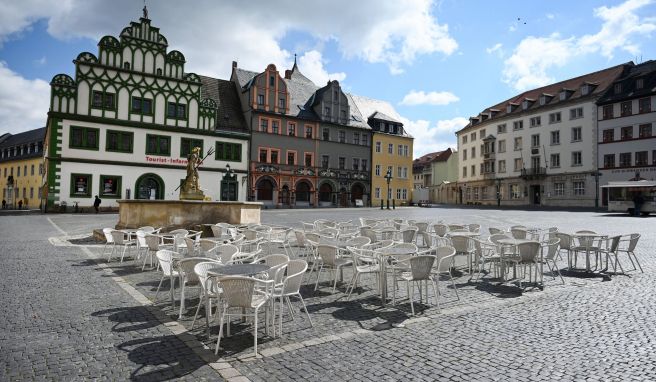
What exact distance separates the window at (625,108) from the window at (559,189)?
989 centimetres

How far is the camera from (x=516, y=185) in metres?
56.8

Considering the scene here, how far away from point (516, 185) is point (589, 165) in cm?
1011

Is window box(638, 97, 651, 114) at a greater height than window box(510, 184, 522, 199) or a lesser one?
greater

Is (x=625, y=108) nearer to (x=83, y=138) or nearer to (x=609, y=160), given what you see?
(x=609, y=160)

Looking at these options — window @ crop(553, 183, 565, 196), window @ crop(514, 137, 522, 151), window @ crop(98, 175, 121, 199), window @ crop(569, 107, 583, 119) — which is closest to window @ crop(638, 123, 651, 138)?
window @ crop(569, 107, 583, 119)

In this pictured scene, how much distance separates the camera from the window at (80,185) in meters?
33.3

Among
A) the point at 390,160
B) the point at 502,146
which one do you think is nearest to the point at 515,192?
the point at 502,146

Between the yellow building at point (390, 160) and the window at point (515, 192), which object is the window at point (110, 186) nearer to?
the yellow building at point (390, 160)

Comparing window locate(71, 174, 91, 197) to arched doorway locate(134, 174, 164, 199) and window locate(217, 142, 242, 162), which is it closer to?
arched doorway locate(134, 174, 164, 199)

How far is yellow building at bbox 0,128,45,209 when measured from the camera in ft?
179

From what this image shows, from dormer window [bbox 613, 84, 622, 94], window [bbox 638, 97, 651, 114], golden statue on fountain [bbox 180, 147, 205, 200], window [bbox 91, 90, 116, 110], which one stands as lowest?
golden statue on fountain [bbox 180, 147, 205, 200]

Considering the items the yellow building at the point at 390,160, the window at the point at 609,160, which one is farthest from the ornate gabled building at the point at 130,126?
the window at the point at 609,160

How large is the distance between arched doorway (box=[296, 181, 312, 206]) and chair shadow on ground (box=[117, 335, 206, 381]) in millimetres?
42401

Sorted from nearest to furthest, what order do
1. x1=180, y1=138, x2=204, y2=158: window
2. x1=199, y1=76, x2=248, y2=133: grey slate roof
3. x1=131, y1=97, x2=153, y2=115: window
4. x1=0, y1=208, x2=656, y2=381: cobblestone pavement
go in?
x1=0, y1=208, x2=656, y2=381: cobblestone pavement < x1=131, y1=97, x2=153, y2=115: window < x1=180, y1=138, x2=204, y2=158: window < x1=199, y1=76, x2=248, y2=133: grey slate roof
